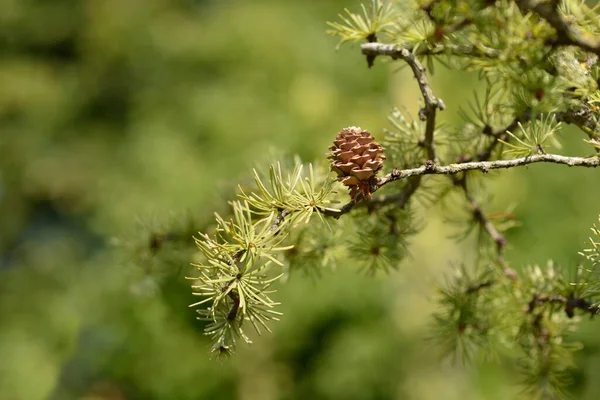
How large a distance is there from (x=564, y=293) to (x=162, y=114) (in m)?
2.26

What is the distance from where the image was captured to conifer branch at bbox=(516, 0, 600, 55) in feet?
0.97

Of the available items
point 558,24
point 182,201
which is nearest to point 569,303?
point 558,24

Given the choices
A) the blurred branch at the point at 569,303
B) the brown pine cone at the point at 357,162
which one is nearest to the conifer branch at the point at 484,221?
the blurred branch at the point at 569,303

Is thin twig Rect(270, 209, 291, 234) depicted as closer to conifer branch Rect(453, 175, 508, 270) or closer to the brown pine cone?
the brown pine cone

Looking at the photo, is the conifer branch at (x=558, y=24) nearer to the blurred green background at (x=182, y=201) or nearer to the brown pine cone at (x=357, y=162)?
the brown pine cone at (x=357, y=162)

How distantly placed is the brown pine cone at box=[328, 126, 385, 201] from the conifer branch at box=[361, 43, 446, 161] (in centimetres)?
5

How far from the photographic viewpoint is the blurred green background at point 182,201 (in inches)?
54.8

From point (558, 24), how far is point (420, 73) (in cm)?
10

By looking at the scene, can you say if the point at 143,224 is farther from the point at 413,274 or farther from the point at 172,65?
the point at 172,65

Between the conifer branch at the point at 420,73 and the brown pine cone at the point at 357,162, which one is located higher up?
the conifer branch at the point at 420,73

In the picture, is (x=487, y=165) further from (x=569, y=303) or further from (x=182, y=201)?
(x=182, y=201)

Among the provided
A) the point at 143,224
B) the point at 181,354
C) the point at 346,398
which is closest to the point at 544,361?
the point at 143,224

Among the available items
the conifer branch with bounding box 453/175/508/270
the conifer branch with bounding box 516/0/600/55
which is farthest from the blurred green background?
the conifer branch with bounding box 516/0/600/55

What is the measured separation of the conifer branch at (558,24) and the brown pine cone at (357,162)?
0.12m
